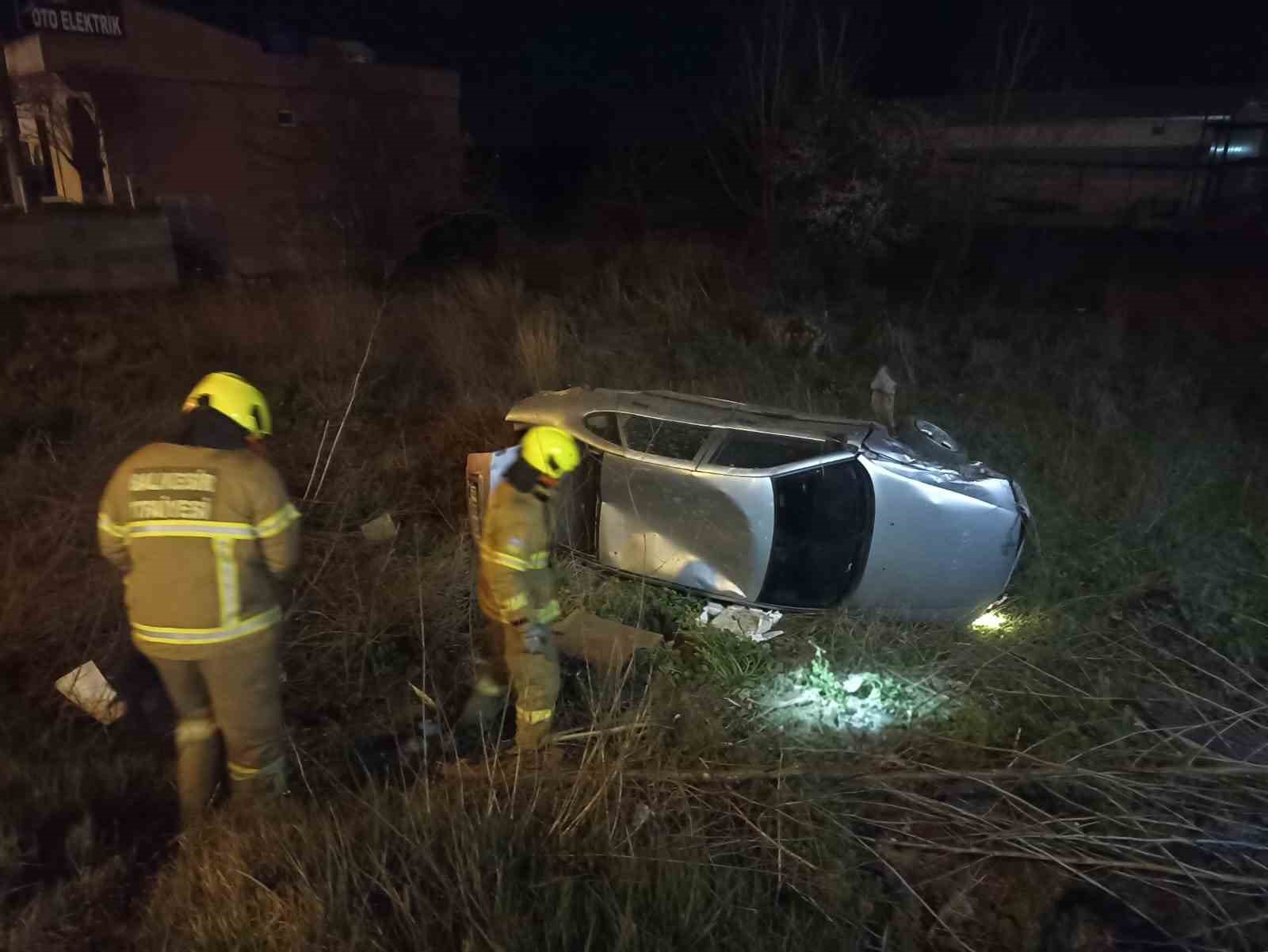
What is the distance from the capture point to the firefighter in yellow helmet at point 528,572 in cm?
344

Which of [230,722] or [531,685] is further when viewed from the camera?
[531,685]

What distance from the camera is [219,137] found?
54.5 feet

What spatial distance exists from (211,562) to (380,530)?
2.80 m

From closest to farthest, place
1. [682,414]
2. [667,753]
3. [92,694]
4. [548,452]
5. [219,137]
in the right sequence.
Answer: [548,452] < [667,753] < [92,694] < [682,414] < [219,137]

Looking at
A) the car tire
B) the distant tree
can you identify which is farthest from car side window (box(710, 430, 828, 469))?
the distant tree

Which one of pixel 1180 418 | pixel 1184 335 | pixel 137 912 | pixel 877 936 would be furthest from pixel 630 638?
pixel 1184 335

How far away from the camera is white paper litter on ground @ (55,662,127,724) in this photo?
3857mm

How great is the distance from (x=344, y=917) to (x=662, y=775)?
121cm

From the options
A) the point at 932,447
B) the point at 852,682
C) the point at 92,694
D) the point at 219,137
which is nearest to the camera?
the point at 92,694

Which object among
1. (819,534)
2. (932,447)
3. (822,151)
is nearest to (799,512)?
(819,534)

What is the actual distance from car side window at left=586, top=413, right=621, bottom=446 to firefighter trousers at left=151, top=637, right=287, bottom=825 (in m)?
2.26

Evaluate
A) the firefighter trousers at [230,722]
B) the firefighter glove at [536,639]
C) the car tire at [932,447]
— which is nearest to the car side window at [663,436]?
the car tire at [932,447]

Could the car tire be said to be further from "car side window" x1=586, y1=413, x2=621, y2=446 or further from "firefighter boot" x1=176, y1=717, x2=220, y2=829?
"firefighter boot" x1=176, y1=717, x2=220, y2=829

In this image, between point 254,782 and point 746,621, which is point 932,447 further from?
point 254,782
